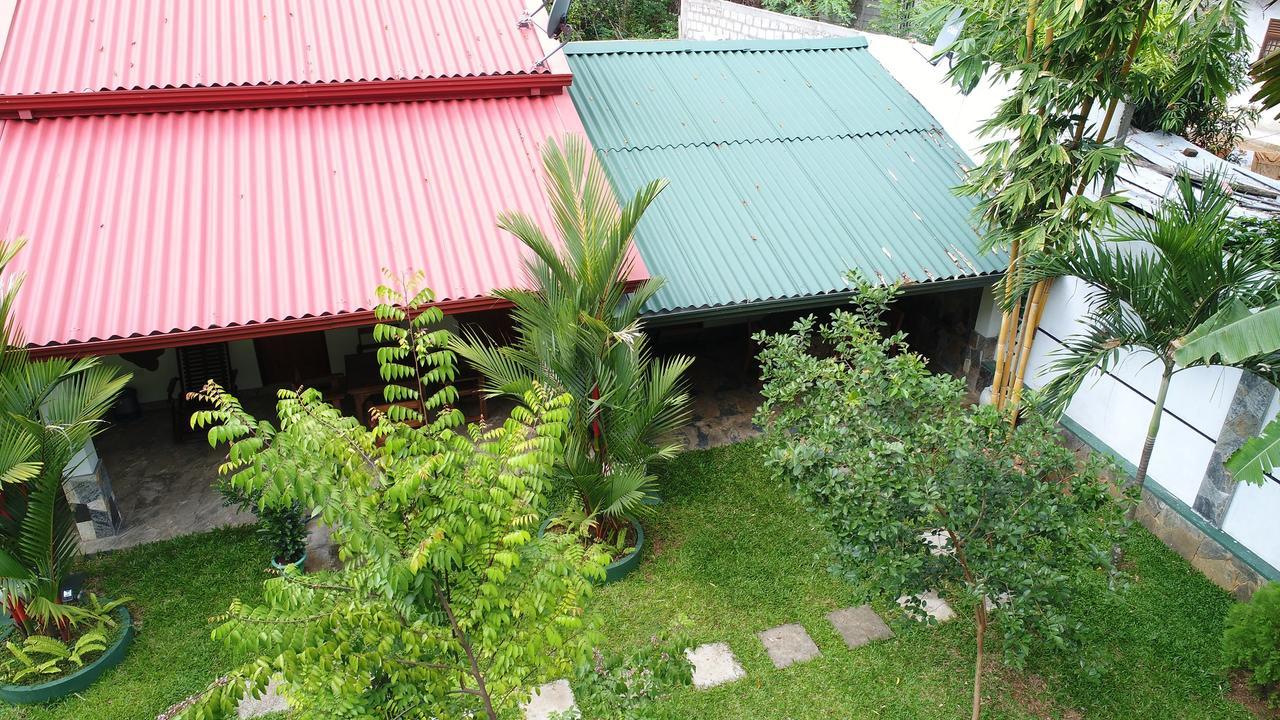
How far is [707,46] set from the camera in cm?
1101

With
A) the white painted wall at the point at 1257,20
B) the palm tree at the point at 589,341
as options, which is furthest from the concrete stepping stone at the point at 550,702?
the white painted wall at the point at 1257,20

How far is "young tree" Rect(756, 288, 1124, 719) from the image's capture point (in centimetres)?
482

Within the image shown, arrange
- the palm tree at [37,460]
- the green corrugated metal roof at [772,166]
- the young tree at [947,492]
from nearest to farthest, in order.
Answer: the young tree at [947,492], the palm tree at [37,460], the green corrugated metal roof at [772,166]

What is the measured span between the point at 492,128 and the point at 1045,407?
571 cm

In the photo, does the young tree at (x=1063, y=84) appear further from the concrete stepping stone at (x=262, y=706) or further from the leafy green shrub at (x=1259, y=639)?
the concrete stepping stone at (x=262, y=706)

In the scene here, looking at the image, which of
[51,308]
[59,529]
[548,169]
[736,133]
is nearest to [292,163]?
[51,308]

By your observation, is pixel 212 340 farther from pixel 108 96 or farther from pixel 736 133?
pixel 736 133

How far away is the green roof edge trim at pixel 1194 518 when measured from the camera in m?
6.86

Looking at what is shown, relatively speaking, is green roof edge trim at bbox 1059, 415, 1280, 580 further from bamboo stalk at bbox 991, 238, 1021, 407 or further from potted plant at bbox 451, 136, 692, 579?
potted plant at bbox 451, 136, 692, 579

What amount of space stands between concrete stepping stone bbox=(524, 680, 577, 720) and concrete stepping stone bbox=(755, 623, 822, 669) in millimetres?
1596

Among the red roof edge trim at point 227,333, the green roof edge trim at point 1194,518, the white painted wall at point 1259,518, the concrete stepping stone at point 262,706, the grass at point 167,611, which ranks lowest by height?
the grass at point 167,611

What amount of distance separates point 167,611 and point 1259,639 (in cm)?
829

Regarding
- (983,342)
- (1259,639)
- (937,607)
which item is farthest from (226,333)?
(1259,639)

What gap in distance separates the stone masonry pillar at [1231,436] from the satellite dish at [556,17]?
272 inches
